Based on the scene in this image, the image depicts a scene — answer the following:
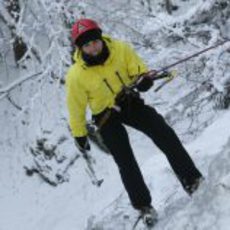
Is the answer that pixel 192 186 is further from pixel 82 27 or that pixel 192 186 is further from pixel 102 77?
pixel 82 27

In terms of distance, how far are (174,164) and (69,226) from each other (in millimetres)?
6518

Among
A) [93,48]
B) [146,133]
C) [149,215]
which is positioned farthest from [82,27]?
[149,215]

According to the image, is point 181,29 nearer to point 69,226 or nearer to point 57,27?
point 57,27

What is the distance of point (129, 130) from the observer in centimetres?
1125

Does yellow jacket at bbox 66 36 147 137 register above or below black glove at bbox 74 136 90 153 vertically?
above

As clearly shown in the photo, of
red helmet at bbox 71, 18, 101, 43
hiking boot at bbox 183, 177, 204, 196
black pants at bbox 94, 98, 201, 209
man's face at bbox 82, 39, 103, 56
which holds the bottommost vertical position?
hiking boot at bbox 183, 177, 204, 196

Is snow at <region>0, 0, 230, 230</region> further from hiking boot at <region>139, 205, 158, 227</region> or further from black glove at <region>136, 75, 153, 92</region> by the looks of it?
black glove at <region>136, 75, 153, 92</region>

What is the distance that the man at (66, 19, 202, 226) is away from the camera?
4.54 m

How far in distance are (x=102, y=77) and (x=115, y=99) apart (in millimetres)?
192

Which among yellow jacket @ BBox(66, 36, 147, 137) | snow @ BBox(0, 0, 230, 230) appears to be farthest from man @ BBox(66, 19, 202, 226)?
snow @ BBox(0, 0, 230, 230)

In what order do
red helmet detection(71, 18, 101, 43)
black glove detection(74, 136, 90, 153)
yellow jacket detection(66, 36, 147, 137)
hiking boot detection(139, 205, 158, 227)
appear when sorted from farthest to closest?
hiking boot detection(139, 205, 158, 227), black glove detection(74, 136, 90, 153), yellow jacket detection(66, 36, 147, 137), red helmet detection(71, 18, 101, 43)

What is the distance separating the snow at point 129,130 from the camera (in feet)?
17.4

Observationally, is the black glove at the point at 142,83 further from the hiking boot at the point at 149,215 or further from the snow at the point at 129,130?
the hiking boot at the point at 149,215

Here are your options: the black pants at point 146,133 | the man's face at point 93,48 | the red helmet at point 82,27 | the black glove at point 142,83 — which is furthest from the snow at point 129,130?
the red helmet at point 82,27
